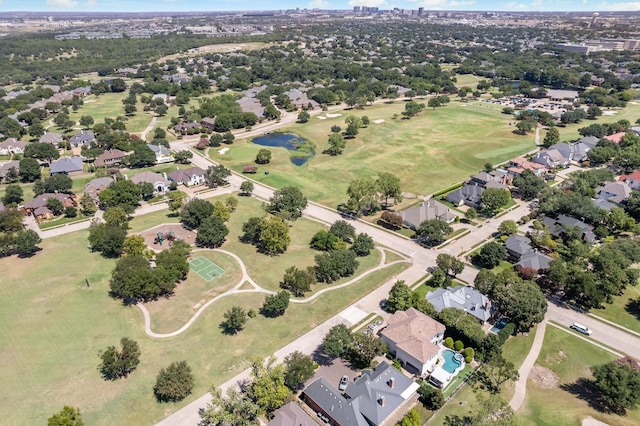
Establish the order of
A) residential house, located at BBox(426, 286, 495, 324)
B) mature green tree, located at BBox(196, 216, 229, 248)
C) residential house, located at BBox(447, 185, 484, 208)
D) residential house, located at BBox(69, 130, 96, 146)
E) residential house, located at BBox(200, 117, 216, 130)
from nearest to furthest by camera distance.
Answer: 1. residential house, located at BBox(426, 286, 495, 324)
2. mature green tree, located at BBox(196, 216, 229, 248)
3. residential house, located at BBox(447, 185, 484, 208)
4. residential house, located at BBox(69, 130, 96, 146)
5. residential house, located at BBox(200, 117, 216, 130)

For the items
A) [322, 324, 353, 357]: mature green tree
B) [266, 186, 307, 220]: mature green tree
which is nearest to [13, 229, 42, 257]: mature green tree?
[266, 186, 307, 220]: mature green tree

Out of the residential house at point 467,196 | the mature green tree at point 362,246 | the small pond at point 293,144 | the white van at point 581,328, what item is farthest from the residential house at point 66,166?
the white van at point 581,328

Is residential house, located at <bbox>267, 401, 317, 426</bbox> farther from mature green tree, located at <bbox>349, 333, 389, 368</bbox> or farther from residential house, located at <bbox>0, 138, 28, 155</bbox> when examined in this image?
residential house, located at <bbox>0, 138, 28, 155</bbox>

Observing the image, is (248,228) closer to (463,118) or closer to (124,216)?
(124,216)

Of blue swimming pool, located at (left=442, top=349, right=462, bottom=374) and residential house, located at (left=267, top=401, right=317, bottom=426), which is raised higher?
residential house, located at (left=267, top=401, right=317, bottom=426)

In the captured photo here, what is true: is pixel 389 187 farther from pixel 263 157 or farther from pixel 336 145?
pixel 263 157

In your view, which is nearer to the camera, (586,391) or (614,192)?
(586,391)

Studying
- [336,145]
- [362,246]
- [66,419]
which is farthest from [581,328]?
[336,145]
